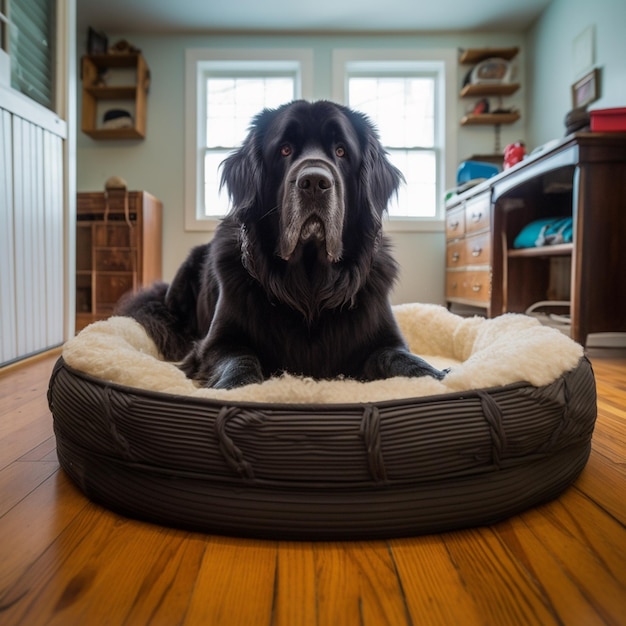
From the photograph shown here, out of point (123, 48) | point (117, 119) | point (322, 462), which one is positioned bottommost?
point (322, 462)

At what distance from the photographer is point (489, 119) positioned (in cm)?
454

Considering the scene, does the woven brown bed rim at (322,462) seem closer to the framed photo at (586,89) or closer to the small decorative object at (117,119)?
the framed photo at (586,89)

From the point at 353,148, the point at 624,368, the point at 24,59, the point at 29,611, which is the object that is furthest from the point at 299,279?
the point at 24,59

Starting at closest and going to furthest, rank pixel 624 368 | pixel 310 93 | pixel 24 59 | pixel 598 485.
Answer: pixel 598 485
pixel 624 368
pixel 24 59
pixel 310 93

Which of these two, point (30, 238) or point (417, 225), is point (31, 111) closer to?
point (30, 238)

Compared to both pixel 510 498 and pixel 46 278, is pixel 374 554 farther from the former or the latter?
pixel 46 278

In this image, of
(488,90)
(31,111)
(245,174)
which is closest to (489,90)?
(488,90)

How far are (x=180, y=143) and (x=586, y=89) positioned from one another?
11.5 ft

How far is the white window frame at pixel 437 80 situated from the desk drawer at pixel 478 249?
0.87 meters

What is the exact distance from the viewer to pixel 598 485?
0.86 metres

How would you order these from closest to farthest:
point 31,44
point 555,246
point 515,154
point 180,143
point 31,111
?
1. point 31,111
2. point 31,44
3. point 555,246
4. point 515,154
5. point 180,143

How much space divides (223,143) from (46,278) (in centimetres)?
295

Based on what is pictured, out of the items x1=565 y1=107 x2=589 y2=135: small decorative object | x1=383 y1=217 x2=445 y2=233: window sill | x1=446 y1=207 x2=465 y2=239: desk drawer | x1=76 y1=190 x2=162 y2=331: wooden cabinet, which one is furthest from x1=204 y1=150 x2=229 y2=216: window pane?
x1=565 y1=107 x2=589 y2=135: small decorative object

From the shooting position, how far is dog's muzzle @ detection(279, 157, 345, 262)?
1.06 metres
